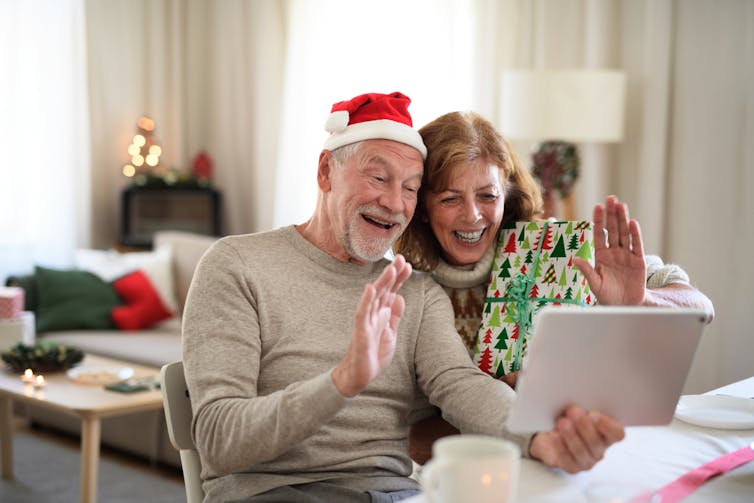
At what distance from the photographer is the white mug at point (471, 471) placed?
96 centimetres

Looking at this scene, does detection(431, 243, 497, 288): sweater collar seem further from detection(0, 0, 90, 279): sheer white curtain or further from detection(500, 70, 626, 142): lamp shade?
detection(0, 0, 90, 279): sheer white curtain

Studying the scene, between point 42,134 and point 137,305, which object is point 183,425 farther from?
point 42,134

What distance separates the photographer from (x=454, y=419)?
1.62 meters

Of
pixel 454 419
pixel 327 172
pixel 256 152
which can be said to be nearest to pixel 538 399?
pixel 454 419

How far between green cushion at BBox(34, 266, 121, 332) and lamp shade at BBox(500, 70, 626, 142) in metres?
2.22

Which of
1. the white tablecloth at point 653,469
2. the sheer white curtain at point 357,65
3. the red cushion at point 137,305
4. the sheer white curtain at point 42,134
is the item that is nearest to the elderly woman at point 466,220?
the white tablecloth at point 653,469

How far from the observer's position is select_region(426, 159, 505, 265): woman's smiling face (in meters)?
1.85

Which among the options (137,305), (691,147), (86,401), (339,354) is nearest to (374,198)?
(339,354)

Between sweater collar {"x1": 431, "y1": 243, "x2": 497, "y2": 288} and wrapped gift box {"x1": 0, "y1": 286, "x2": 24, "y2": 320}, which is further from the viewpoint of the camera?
wrapped gift box {"x1": 0, "y1": 286, "x2": 24, "y2": 320}

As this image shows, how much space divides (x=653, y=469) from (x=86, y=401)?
2182mm

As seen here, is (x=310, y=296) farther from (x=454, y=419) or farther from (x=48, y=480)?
(x=48, y=480)

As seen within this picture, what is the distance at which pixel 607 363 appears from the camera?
47.0 inches

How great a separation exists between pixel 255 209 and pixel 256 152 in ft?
1.19

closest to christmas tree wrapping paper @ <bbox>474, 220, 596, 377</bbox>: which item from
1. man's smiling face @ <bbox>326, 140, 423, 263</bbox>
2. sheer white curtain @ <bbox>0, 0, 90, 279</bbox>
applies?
man's smiling face @ <bbox>326, 140, 423, 263</bbox>
